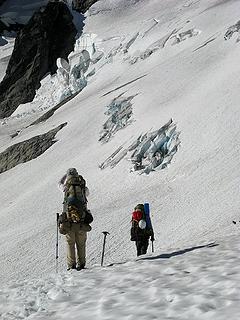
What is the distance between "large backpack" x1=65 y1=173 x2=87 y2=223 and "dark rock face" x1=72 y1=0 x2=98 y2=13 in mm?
72853

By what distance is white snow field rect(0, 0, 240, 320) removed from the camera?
6.26 metres

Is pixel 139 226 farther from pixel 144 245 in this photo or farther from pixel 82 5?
pixel 82 5

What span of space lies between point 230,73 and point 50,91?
35854 millimetres

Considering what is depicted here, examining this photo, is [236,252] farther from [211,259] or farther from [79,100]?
[79,100]

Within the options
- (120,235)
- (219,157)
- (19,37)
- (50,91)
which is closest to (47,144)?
(219,157)

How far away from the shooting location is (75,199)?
352 inches

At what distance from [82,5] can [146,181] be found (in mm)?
62650

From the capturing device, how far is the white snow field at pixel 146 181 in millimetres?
6258

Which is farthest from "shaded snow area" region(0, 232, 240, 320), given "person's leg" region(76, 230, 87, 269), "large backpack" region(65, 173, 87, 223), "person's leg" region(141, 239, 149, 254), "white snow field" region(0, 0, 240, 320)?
"person's leg" region(141, 239, 149, 254)

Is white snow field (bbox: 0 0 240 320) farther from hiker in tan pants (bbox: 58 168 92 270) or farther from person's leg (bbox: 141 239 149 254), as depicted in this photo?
person's leg (bbox: 141 239 149 254)

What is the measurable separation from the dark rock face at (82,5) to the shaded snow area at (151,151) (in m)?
55.5

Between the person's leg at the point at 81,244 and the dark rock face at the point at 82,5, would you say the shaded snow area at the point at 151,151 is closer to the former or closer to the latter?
the person's leg at the point at 81,244

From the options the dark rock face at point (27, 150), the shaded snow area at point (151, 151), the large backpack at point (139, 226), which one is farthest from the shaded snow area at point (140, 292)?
the dark rock face at point (27, 150)

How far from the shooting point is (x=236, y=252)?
8.02m
